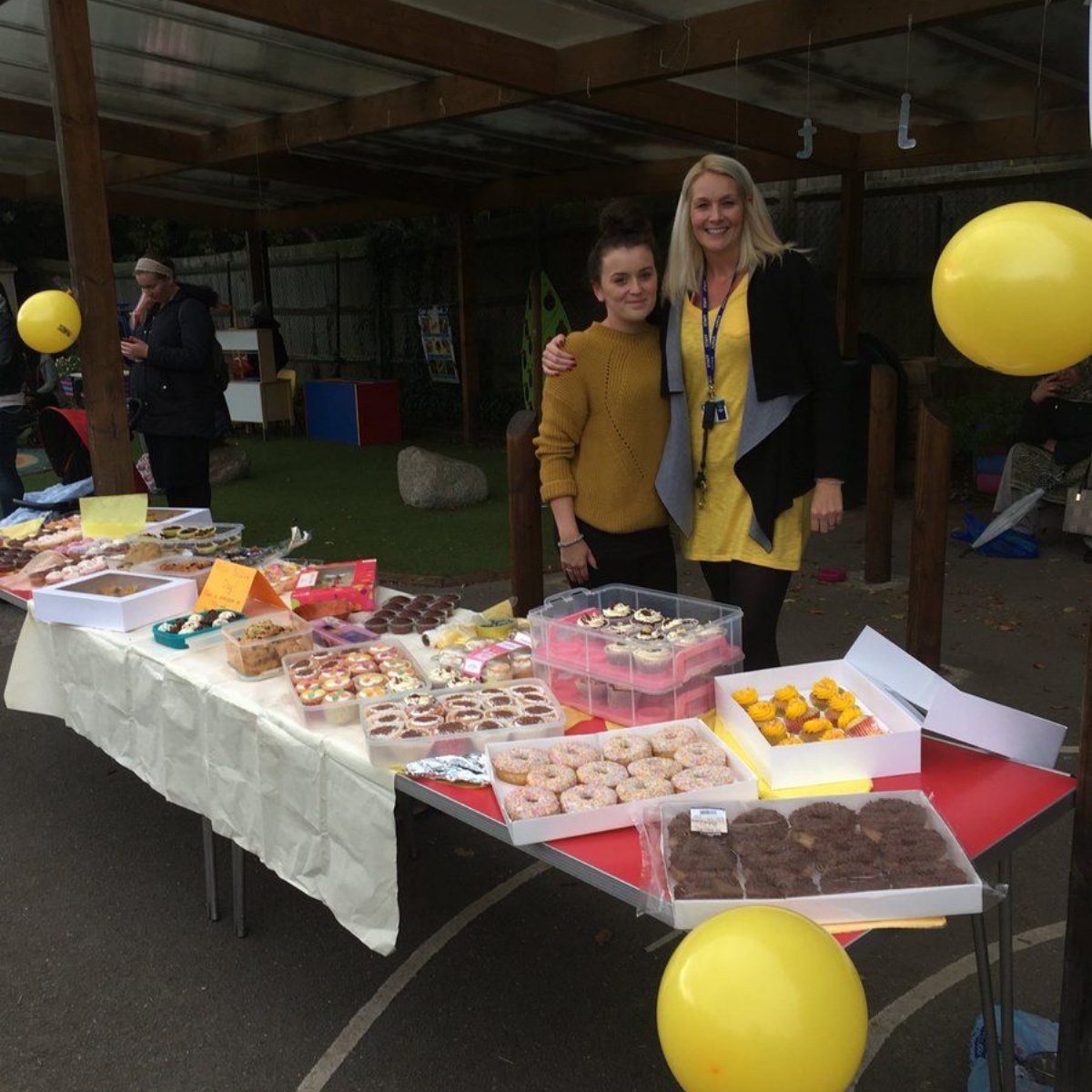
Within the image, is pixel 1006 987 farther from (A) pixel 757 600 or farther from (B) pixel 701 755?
(A) pixel 757 600

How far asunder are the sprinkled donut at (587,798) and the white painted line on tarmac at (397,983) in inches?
40.7

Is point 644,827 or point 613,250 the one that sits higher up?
point 613,250

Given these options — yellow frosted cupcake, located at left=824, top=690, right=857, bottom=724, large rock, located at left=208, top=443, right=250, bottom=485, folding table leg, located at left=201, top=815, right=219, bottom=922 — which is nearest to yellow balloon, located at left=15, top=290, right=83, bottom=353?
folding table leg, located at left=201, top=815, right=219, bottom=922

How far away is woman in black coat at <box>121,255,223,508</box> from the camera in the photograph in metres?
4.66

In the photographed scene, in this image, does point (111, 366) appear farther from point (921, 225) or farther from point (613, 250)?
point (921, 225)

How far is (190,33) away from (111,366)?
9.22 feet

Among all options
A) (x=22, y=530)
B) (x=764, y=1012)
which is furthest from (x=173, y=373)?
(x=764, y=1012)

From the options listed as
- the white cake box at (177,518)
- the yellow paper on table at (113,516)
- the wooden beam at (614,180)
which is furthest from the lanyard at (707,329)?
the wooden beam at (614,180)

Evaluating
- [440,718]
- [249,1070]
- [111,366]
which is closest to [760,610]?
[440,718]

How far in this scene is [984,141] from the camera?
23.3ft

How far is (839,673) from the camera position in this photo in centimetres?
205

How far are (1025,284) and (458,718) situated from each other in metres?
1.28

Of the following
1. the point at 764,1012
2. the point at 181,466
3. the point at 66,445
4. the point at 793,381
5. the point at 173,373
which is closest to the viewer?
the point at 764,1012

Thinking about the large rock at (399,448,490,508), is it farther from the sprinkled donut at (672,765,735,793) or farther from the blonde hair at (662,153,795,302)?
the sprinkled donut at (672,765,735,793)
